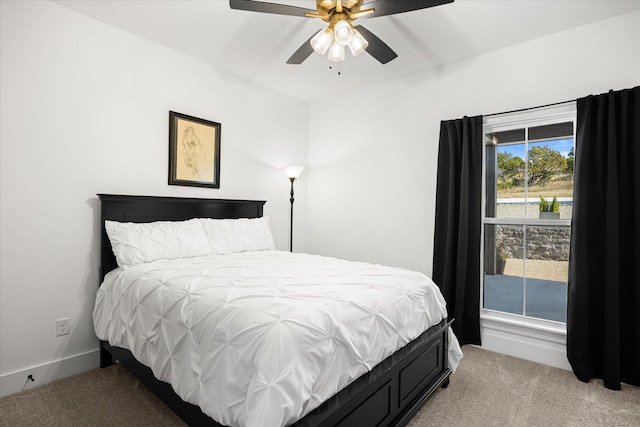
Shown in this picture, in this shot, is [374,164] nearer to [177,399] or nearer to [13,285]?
[177,399]

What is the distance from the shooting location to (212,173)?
3.45 meters

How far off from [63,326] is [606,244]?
408 cm

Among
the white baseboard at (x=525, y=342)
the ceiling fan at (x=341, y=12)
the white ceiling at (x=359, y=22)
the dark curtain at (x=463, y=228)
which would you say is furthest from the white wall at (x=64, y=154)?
the white baseboard at (x=525, y=342)

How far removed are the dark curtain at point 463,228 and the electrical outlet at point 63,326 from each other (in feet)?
10.4

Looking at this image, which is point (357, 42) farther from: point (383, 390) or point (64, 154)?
point (64, 154)

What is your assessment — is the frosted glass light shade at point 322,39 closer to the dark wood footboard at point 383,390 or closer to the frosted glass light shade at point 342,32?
the frosted glass light shade at point 342,32

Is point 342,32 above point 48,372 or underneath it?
above

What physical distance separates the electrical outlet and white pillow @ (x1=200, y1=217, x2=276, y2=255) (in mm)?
1165

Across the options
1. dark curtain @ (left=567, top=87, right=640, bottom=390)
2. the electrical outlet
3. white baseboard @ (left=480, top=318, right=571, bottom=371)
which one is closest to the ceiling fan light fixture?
dark curtain @ (left=567, top=87, right=640, bottom=390)

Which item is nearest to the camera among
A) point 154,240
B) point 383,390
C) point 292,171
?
point 383,390

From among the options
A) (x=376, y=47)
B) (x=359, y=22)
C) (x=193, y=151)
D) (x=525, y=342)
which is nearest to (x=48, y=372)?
(x=193, y=151)

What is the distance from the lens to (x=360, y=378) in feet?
5.10

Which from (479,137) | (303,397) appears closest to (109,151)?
(303,397)

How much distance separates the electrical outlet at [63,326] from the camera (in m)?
2.45
